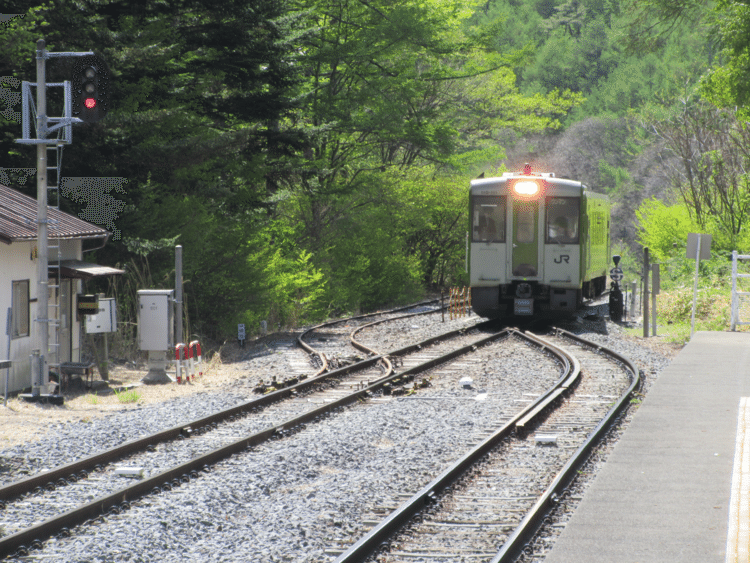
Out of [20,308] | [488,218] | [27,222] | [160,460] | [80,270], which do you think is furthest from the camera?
[488,218]

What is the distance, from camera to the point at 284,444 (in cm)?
956

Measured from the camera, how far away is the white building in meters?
13.4

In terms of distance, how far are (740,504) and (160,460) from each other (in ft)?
17.1

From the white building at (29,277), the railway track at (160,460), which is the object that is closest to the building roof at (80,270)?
the white building at (29,277)

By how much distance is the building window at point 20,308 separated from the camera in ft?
45.6

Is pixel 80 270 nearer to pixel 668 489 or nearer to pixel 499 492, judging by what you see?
pixel 499 492

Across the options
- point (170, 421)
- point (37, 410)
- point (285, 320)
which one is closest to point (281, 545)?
point (170, 421)

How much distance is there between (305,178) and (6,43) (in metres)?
11.2

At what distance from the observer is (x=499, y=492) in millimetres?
7719

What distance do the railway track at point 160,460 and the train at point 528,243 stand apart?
7.41 metres

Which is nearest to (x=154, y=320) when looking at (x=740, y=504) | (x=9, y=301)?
(x=9, y=301)

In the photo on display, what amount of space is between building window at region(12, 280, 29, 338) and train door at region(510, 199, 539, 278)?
416 inches

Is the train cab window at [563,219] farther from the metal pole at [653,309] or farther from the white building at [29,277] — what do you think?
the white building at [29,277]

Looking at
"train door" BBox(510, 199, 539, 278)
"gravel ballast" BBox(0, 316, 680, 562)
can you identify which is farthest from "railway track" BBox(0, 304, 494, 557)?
"train door" BBox(510, 199, 539, 278)
